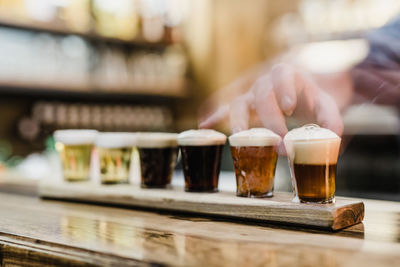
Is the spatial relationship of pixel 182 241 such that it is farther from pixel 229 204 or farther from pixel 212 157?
pixel 212 157

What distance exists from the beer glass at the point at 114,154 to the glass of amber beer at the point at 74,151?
0.38 feet

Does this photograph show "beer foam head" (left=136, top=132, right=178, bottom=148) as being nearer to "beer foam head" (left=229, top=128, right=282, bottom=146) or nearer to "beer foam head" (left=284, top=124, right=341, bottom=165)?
"beer foam head" (left=229, top=128, right=282, bottom=146)

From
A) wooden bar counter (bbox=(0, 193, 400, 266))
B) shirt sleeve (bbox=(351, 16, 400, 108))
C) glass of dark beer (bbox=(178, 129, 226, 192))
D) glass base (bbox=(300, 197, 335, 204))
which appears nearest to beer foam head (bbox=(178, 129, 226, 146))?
glass of dark beer (bbox=(178, 129, 226, 192))

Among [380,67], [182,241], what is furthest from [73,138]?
[380,67]

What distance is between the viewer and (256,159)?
118 centimetres

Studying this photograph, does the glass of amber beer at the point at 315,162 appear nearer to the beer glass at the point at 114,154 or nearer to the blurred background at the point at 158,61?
the beer glass at the point at 114,154

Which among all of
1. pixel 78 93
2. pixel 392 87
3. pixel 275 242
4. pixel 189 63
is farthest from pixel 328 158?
pixel 189 63

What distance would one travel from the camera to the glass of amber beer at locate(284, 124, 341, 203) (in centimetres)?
105

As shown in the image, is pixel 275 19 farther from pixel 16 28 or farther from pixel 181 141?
pixel 181 141

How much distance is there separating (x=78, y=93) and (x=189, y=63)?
1.40 meters

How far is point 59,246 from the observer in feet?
2.87

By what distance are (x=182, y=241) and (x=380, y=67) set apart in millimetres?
1567

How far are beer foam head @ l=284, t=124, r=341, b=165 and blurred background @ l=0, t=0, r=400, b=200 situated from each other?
2.46 m

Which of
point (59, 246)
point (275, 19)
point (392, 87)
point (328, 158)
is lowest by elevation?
point (59, 246)
